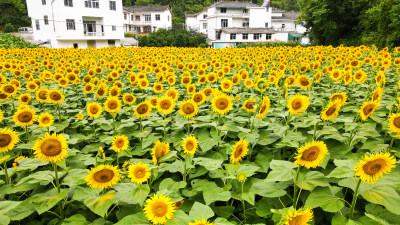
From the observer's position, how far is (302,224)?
135cm

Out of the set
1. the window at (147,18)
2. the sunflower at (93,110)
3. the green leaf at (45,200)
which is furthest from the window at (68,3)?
the green leaf at (45,200)

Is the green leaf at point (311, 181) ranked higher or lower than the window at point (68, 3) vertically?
lower

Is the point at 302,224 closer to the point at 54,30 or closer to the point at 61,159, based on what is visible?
the point at 61,159

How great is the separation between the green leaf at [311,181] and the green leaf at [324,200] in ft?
0.19

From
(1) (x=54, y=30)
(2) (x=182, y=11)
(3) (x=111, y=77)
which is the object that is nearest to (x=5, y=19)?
(1) (x=54, y=30)


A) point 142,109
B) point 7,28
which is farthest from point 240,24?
point 142,109

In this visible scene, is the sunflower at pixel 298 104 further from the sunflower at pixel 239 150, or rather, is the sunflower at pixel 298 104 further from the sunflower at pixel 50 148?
the sunflower at pixel 50 148

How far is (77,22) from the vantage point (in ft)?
129

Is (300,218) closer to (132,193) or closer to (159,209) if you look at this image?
(159,209)

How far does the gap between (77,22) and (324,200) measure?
44.4m

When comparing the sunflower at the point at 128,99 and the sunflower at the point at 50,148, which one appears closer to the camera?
the sunflower at the point at 50,148

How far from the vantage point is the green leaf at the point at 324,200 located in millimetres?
1785

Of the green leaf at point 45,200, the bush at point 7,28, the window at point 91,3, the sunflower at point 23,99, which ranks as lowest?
the green leaf at point 45,200

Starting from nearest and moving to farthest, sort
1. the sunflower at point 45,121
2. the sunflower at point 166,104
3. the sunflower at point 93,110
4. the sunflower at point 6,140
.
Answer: the sunflower at point 6,140 → the sunflower at point 45,121 → the sunflower at point 166,104 → the sunflower at point 93,110
